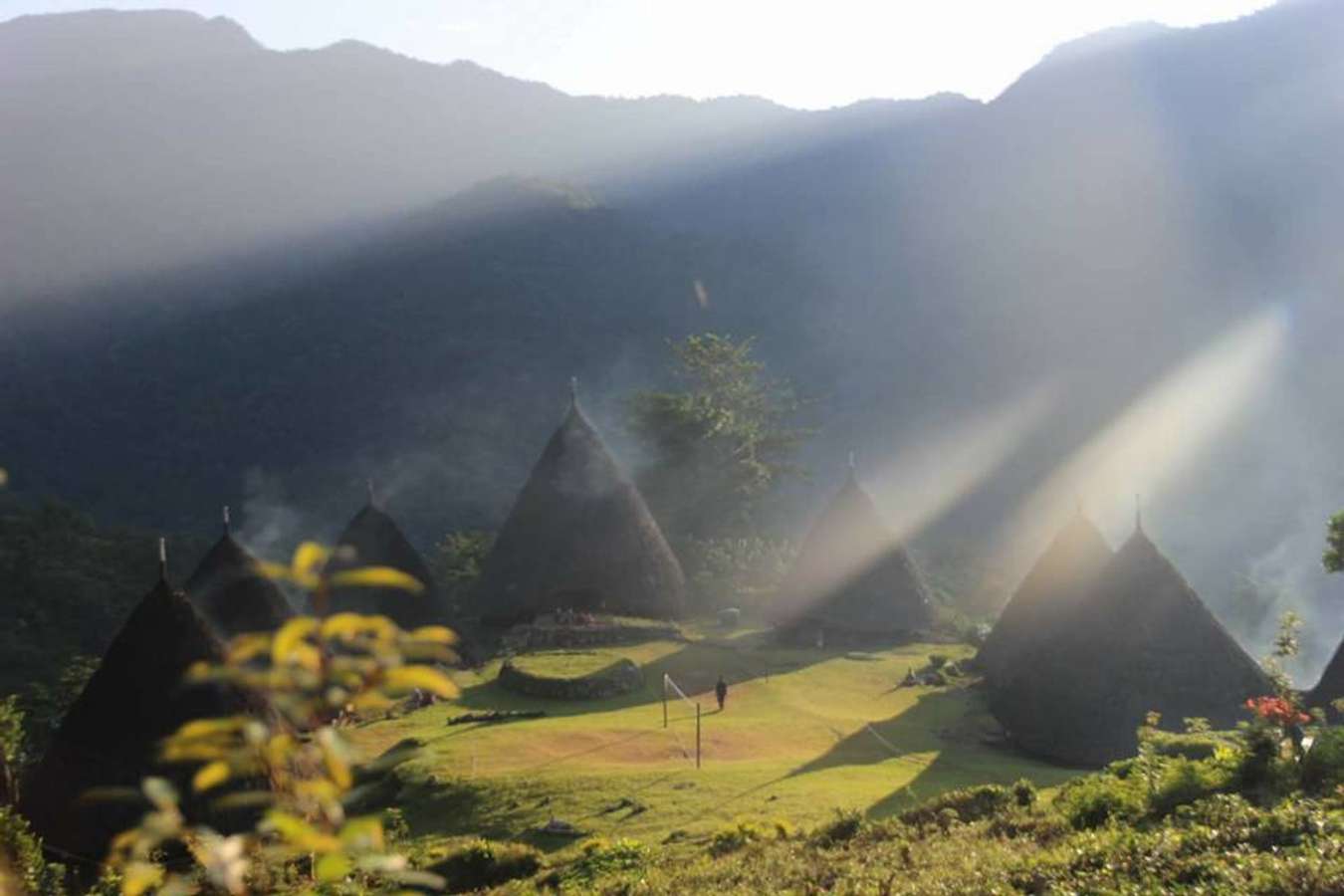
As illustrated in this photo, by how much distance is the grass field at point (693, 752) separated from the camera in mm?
13117

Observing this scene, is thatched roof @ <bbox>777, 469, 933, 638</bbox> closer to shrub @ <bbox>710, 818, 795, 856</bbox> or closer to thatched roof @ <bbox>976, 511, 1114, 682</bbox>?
thatched roof @ <bbox>976, 511, 1114, 682</bbox>

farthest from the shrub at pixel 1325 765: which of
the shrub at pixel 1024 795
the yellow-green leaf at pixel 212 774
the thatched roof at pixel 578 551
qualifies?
the thatched roof at pixel 578 551

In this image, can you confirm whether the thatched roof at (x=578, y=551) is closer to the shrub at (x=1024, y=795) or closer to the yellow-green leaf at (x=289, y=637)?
the shrub at (x=1024, y=795)

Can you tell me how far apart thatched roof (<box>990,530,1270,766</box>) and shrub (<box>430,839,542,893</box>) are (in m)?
8.44

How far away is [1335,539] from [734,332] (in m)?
59.5

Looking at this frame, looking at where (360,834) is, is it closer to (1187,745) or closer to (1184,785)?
(1184,785)

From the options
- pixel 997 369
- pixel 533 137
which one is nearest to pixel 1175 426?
pixel 997 369

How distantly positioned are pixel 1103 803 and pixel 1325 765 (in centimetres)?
176

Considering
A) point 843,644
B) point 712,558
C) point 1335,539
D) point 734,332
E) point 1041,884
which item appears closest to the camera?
point 1041,884

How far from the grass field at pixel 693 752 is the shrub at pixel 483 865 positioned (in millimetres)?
748

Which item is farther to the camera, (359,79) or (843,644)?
(359,79)

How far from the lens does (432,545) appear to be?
155ft

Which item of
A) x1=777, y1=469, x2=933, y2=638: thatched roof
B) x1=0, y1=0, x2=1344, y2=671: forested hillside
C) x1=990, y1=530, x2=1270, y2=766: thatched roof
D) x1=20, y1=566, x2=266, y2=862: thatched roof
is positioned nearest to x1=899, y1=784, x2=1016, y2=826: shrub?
x1=990, y1=530, x2=1270, y2=766: thatched roof

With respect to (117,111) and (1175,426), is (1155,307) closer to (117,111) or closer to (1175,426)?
(1175,426)
